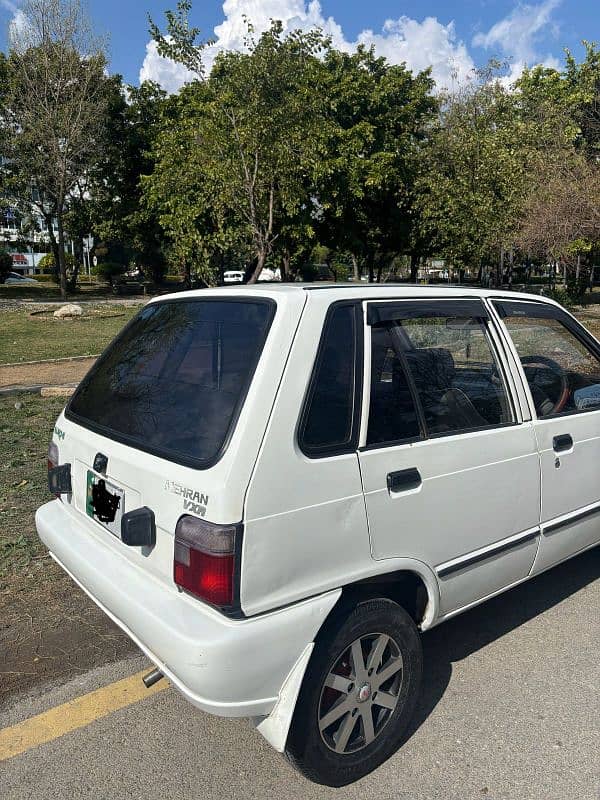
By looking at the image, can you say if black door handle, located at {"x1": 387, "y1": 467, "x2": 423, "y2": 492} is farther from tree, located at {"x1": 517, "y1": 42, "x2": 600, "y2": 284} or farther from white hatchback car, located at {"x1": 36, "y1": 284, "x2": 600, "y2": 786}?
tree, located at {"x1": 517, "y1": 42, "x2": 600, "y2": 284}

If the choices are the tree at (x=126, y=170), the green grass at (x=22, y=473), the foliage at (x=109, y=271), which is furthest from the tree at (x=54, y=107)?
the green grass at (x=22, y=473)

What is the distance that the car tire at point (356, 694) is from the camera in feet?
7.47

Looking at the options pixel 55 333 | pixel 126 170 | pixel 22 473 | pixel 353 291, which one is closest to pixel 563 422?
pixel 353 291

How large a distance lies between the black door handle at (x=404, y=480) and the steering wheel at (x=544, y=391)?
1001 mm

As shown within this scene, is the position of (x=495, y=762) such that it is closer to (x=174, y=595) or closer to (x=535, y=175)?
(x=174, y=595)

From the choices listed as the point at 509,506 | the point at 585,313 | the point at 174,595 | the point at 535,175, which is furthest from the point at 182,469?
the point at 585,313

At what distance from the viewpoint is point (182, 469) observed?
2271mm

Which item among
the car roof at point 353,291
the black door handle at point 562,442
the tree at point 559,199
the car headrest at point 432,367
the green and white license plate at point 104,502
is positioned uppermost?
the tree at point 559,199

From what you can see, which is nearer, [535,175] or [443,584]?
[443,584]

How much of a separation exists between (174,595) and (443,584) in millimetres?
1108

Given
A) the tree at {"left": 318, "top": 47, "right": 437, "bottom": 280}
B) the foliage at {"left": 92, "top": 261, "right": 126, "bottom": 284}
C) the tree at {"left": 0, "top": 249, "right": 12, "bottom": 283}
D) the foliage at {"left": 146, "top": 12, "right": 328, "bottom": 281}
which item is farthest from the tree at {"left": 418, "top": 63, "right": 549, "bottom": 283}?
the tree at {"left": 0, "top": 249, "right": 12, "bottom": 283}

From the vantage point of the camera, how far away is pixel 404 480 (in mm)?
2514

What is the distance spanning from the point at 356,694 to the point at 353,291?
1507 millimetres

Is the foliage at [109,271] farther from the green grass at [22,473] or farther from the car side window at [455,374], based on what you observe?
→ the car side window at [455,374]
